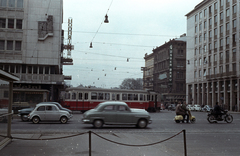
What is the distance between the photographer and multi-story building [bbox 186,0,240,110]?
61.3 m

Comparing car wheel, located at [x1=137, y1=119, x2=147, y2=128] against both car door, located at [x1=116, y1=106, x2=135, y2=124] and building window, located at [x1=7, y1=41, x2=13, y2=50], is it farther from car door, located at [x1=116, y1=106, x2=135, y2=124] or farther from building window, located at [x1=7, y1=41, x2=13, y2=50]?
building window, located at [x1=7, y1=41, x2=13, y2=50]

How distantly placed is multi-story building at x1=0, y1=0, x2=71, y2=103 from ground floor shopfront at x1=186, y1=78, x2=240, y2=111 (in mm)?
33438

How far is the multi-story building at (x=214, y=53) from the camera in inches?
2414

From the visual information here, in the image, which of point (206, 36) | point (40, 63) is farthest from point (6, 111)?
point (206, 36)

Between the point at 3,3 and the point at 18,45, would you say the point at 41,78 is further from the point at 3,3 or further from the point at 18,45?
the point at 3,3

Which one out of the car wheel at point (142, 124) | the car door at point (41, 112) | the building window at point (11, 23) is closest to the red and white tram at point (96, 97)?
the car door at point (41, 112)

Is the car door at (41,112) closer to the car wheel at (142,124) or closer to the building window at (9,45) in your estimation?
the car wheel at (142,124)

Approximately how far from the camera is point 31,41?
46469 millimetres

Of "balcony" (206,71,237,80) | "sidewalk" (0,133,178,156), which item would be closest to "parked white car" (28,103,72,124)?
"sidewalk" (0,133,178,156)

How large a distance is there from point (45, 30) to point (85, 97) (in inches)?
603

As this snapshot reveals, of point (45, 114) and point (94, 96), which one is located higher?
point (94, 96)

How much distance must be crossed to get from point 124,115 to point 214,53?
54.0 m

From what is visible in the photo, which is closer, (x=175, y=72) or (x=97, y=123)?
(x=97, y=123)

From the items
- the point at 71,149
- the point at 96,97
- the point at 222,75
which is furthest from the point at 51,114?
the point at 222,75
